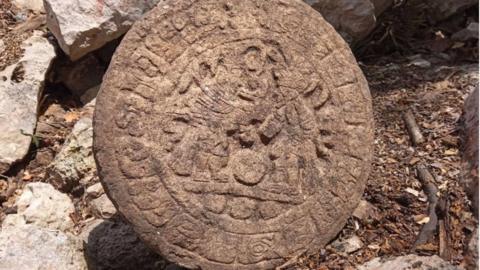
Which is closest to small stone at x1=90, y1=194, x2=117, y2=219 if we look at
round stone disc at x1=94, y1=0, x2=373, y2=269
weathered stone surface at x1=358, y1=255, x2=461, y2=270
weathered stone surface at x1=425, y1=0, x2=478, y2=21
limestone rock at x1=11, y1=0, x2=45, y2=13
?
round stone disc at x1=94, y1=0, x2=373, y2=269

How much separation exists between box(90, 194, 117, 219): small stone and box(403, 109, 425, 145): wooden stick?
169cm

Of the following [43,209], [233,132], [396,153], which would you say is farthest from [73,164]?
[396,153]

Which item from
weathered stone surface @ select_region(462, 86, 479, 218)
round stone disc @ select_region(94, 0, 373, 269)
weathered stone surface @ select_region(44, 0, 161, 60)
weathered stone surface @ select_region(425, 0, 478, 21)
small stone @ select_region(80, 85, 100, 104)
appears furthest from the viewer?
weathered stone surface @ select_region(425, 0, 478, 21)

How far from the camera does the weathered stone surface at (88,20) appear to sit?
380 centimetres

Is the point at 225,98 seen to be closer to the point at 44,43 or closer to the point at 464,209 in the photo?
the point at 464,209

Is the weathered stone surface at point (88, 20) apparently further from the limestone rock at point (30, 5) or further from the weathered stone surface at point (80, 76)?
the limestone rock at point (30, 5)

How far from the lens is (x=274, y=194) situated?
2775 millimetres

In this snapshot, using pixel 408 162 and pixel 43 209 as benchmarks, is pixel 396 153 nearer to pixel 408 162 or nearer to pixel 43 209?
pixel 408 162

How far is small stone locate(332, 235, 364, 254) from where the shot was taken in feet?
9.76

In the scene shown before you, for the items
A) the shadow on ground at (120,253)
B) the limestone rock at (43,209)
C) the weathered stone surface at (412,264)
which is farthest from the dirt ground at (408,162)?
the limestone rock at (43,209)

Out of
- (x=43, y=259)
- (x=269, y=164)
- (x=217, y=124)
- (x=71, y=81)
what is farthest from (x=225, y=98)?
(x=71, y=81)

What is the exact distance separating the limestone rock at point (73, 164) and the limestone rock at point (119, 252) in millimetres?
563

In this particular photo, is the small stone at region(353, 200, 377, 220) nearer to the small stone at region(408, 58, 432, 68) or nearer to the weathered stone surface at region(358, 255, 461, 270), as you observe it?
the weathered stone surface at region(358, 255, 461, 270)

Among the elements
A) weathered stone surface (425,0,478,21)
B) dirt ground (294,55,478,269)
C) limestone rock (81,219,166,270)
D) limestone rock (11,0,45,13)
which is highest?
weathered stone surface (425,0,478,21)
